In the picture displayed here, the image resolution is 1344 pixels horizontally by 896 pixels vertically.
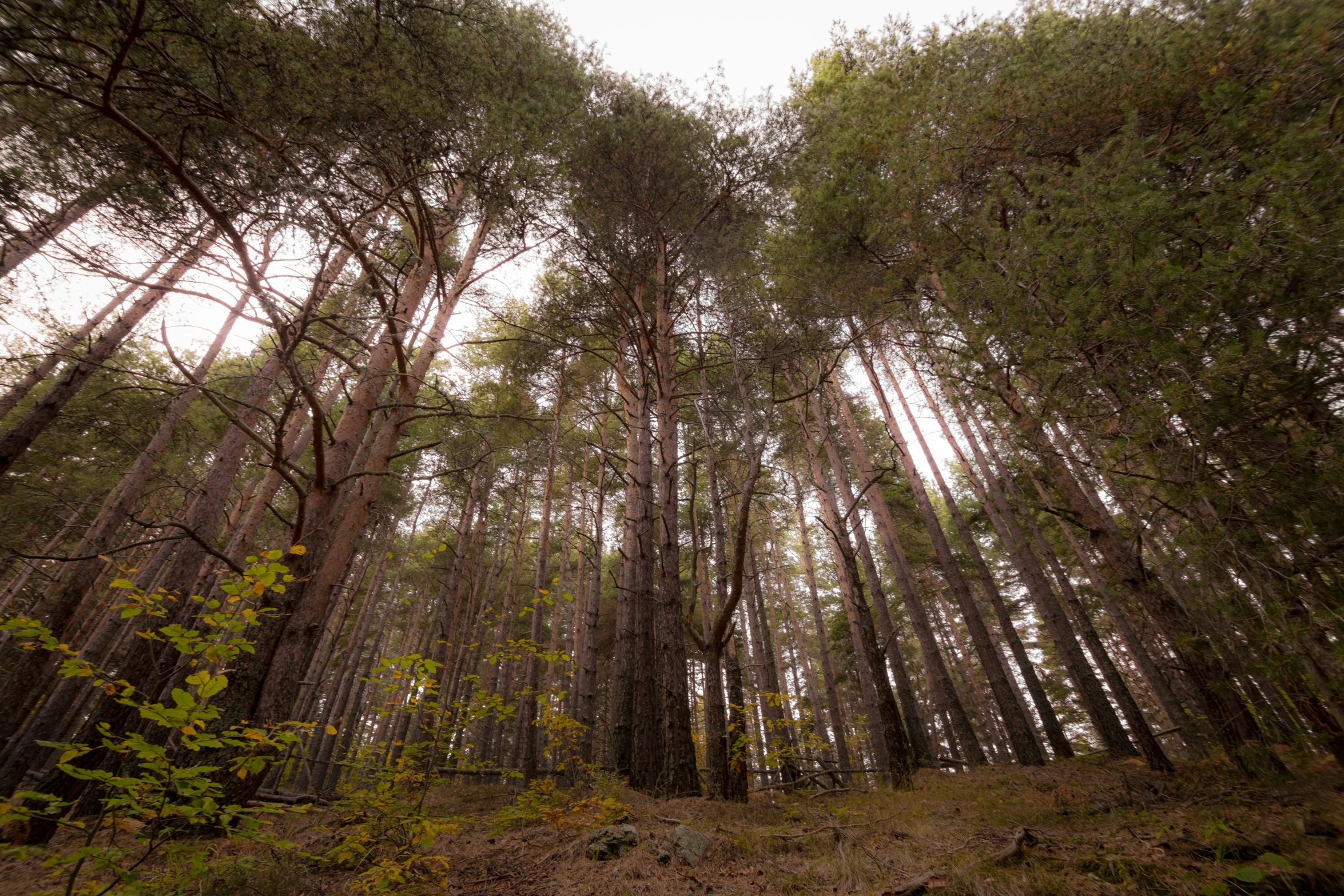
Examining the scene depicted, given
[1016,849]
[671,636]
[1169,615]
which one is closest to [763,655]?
[671,636]

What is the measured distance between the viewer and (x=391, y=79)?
4.85 meters

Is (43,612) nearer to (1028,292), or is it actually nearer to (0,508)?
(0,508)

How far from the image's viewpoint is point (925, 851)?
11.4 ft

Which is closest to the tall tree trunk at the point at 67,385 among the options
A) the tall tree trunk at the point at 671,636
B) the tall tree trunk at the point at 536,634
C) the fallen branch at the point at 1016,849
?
the tall tree trunk at the point at 671,636

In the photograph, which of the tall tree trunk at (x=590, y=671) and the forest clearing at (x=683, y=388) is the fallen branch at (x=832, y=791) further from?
the tall tree trunk at (x=590, y=671)

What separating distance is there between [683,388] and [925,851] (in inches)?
336

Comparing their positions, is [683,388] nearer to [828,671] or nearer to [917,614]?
[917,614]

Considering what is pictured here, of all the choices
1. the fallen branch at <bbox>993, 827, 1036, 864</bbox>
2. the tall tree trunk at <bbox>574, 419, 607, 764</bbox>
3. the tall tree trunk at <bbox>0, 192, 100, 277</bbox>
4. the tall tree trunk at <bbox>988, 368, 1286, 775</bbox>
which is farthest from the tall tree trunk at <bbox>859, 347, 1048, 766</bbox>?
the tall tree trunk at <bbox>0, 192, 100, 277</bbox>

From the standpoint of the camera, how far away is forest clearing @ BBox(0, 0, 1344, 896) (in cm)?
301

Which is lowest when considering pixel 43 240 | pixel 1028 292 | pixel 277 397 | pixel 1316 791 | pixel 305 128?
pixel 1316 791

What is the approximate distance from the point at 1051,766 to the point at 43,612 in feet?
64.5

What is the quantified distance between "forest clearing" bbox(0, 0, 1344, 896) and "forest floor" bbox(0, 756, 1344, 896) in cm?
5

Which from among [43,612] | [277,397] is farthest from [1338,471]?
[43,612]

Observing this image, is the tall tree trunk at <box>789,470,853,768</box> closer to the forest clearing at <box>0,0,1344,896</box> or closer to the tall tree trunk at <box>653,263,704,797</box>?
the forest clearing at <box>0,0,1344,896</box>
